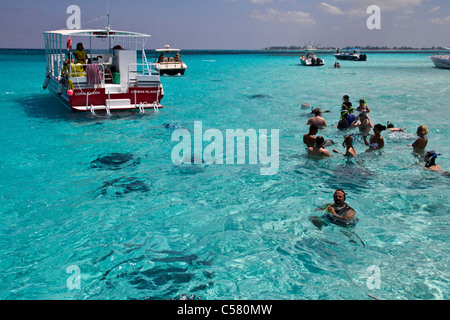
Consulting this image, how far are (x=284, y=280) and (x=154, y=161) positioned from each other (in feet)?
21.6

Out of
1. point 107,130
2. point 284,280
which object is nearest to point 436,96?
point 107,130

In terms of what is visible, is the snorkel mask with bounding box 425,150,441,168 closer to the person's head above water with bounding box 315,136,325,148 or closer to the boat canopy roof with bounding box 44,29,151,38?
the person's head above water with bounding box 315,136,325,148

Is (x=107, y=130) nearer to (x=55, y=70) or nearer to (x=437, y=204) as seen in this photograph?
(x=55, y=70)

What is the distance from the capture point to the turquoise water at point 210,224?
212 inches

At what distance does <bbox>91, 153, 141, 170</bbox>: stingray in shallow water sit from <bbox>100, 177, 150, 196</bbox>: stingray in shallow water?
1.18 meters

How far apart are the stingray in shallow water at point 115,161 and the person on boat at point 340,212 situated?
20.2 feet

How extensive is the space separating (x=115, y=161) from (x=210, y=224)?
5.05 meters

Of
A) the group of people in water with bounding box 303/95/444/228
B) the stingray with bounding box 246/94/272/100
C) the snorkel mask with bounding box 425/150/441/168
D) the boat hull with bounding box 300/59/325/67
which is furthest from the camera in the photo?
the boat hull with bounding box 300/59/325/67

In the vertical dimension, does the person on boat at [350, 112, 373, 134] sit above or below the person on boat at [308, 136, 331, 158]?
above

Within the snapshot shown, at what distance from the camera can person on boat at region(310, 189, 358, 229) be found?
6801mm

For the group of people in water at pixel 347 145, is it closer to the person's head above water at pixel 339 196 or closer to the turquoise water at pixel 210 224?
the person's head above water at pixel 339 196

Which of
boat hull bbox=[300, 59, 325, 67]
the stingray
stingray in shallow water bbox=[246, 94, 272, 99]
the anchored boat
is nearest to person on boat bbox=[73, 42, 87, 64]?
the anchored boat

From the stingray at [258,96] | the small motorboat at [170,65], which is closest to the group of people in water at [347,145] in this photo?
the stingray at [258,96]

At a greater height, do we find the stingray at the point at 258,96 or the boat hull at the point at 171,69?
the boat hull at the point at 171,69
